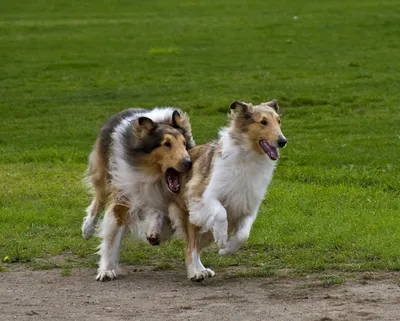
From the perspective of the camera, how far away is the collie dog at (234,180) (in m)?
10.1

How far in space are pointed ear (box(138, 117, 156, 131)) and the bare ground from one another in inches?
62.7

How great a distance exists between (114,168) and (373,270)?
317cm

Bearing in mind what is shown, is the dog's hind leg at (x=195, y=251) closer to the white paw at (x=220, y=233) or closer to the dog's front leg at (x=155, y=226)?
the dog's front leg at (x=155, y=226)

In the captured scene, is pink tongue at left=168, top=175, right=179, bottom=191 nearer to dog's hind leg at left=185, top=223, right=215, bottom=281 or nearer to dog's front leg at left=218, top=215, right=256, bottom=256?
dog's hind leg at left=185, top=223, right=215, bottom=281

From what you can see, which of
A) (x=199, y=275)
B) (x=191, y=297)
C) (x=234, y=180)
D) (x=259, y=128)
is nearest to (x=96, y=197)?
(x=199, y=275)

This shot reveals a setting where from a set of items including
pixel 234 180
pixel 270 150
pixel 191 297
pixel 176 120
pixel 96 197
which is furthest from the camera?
pixel 96 197

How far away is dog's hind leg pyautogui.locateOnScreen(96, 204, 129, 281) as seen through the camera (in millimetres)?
10883

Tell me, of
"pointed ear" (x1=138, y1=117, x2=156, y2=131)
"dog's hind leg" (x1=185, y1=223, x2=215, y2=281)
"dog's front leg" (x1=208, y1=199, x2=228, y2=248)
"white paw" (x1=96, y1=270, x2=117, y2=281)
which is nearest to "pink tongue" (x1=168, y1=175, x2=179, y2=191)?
"dog's hind leg" (x1=185, y1=223, x2=215, y2=281)

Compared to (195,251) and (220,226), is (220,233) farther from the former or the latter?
(195,251)

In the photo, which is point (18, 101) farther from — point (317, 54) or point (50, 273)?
point (50, 273)

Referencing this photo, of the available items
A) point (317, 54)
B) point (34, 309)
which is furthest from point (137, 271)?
point (317, 54)

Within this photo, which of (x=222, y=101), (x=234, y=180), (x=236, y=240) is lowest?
(x=222, y=101)

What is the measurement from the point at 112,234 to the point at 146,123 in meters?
1.30

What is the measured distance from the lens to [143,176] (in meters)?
11.1
